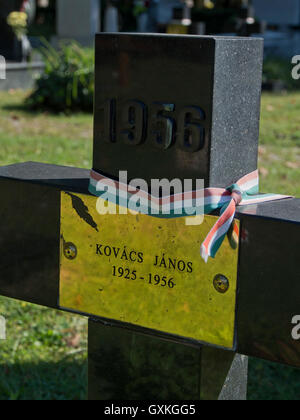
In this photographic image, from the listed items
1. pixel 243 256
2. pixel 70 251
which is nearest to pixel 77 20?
pixel 70 251

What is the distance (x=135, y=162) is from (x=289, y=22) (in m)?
16.6

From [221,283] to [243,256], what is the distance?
0.10 metres

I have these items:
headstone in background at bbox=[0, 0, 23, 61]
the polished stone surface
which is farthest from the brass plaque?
headstone in background at bbox=[0, 0, 23, 61]

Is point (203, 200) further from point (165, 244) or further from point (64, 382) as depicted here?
point (64, 382)

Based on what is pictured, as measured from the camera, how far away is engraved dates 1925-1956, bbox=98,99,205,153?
1763 mm

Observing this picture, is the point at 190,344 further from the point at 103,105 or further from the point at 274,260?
the point at 103,105

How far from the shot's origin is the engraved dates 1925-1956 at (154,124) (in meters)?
1.76

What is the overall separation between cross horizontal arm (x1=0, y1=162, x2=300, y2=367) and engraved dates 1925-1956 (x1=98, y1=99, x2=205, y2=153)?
0.22 m

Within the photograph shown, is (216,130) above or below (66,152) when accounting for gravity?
above

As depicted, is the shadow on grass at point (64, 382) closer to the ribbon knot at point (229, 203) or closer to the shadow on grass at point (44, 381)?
the shadow on grass at point (44, 381)

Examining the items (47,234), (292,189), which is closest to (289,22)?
(292,189)

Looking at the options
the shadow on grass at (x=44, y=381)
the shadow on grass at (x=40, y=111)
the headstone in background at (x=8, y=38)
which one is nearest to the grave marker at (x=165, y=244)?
the shadow on grass at (x=44, y=381)

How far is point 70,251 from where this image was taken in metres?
2.03

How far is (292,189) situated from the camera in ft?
16.2
